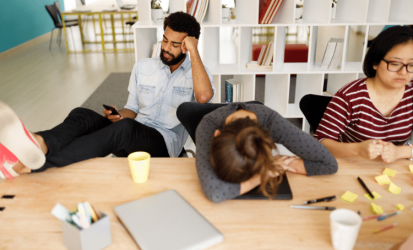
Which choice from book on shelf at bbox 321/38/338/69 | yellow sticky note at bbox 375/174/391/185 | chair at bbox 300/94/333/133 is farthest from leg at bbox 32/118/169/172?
book on shelf at bbox 321/38/338/69

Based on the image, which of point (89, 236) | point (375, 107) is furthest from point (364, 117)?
point (89, 236)

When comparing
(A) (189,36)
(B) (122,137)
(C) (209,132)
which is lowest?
(B) (122,137)

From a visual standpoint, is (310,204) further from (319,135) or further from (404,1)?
(404,1)

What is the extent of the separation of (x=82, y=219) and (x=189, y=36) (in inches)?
57.5

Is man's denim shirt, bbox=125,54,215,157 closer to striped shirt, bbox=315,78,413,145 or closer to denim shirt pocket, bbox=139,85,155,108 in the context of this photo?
denim shirt pocket, bbox=139,85,155,108

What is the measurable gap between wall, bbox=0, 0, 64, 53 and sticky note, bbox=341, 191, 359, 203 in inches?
288

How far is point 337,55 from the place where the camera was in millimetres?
2912

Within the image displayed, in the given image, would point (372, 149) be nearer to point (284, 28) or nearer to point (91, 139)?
point (91, 139)

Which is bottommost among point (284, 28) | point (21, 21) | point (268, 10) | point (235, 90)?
point (235, 90)

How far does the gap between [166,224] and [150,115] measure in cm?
124

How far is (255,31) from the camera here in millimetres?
8523

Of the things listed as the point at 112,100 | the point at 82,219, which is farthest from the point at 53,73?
the point at 82,219

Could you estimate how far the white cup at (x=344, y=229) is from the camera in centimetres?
78

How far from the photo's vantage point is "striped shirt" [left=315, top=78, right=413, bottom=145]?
1512 mm
